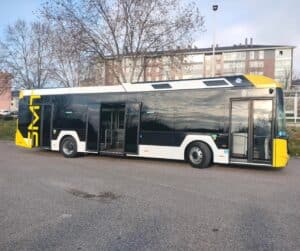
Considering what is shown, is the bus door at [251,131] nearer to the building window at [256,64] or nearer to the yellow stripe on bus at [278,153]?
the yellow stripe on bus at [278,153]

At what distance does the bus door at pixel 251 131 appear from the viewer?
1045cm

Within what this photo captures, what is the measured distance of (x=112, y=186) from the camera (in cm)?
847

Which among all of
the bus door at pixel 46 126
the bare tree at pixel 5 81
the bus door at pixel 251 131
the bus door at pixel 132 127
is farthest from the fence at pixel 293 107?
the bare tree at pixel 5 81

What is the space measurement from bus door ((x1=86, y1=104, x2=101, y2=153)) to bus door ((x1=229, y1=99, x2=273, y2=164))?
5.47m

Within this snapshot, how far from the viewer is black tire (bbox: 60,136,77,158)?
1433 centimetres

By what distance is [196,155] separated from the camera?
1159cm

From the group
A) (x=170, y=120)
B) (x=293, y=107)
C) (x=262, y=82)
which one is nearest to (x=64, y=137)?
(x=170, y=120)

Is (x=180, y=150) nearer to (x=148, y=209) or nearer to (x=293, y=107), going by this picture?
(x=148, y=209)

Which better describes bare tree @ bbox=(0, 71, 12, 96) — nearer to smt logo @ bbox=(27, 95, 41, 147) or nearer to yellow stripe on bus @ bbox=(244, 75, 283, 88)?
smt logo @ bbox=(27, 95, 41, 147)

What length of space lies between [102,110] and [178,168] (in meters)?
4.16

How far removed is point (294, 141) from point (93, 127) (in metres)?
11.3

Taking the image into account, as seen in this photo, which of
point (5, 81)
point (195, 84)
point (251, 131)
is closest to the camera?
point (251, 131)

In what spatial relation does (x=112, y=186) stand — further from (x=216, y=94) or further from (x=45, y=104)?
(x=45, y=104)

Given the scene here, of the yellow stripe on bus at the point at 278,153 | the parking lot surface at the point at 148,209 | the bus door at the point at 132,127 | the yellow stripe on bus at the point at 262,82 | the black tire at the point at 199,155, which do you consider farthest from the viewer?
the bus door at the point at 132,127
